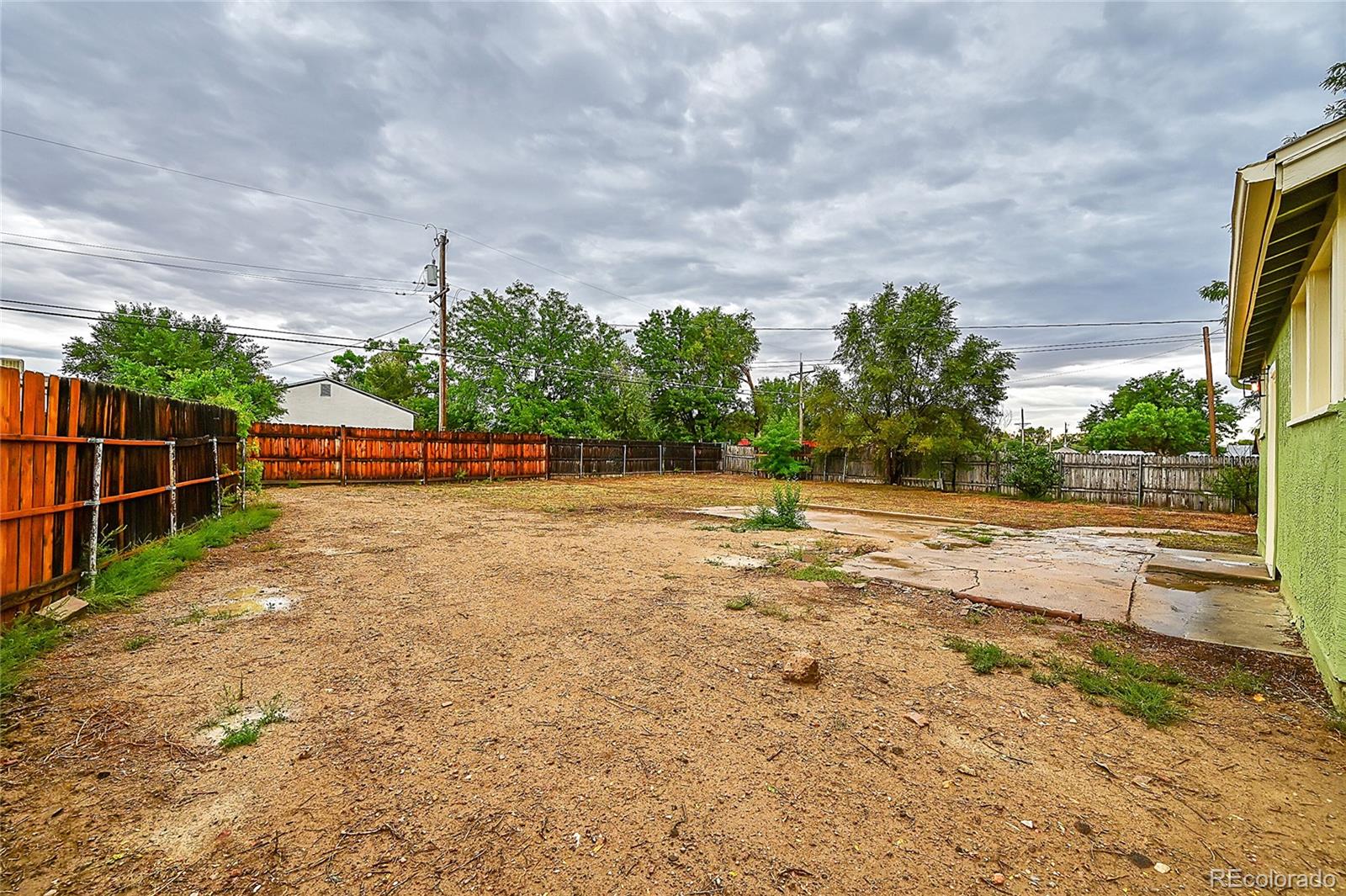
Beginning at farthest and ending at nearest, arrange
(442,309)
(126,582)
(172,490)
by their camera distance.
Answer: (442,309)
(172,490)
(126,582)

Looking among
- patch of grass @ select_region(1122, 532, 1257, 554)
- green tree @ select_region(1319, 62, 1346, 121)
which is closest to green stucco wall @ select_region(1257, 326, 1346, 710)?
patch of grass @ select_region(1122, 532, 1257, 554)

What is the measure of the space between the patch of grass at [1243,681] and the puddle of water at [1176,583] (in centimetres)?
217

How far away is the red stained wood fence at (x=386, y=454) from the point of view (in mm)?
14562

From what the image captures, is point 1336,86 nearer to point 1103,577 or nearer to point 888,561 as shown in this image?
point 1103,577

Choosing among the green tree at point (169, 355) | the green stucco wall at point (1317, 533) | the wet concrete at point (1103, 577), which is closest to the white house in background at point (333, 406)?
the green tree at point (169, 355)

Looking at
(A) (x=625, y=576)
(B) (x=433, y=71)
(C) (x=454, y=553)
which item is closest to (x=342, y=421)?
(B) (x=433, y=71)

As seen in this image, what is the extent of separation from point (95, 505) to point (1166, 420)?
36.7 m

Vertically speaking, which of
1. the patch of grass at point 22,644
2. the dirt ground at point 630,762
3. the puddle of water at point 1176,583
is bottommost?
the dirt ground at point 630,762

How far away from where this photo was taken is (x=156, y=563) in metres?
4.83

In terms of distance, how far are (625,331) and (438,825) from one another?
2809cm

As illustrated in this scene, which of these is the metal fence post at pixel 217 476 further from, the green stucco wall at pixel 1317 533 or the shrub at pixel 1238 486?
the shrub at pixel 1238 486

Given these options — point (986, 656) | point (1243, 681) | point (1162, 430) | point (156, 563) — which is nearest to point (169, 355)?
point (156, 563)

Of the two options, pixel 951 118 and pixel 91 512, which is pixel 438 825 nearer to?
pixel 91 512

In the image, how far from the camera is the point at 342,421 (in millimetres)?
23203
